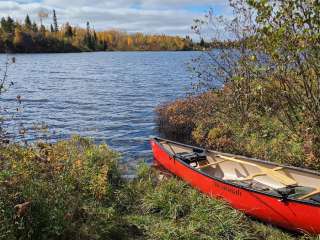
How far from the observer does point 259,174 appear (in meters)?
10.7

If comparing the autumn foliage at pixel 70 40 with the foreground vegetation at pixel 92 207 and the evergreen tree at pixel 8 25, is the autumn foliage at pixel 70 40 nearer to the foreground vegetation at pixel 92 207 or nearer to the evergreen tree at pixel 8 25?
the evergreen tree at pixel 8 25

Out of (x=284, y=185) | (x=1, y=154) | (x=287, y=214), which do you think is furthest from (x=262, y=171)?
(x=1, y=154)

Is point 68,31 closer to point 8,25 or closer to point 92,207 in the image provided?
point 8,25

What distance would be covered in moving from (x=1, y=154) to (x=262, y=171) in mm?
6398

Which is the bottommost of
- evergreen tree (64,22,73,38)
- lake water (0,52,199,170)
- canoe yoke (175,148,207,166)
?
lake water (0,52,199,170)

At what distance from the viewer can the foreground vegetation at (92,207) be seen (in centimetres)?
657

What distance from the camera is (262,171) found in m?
11.0

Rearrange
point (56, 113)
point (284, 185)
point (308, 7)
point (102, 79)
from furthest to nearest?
point (102, 79)
point (56, 113)
point (284, 185)
point (308, 7)

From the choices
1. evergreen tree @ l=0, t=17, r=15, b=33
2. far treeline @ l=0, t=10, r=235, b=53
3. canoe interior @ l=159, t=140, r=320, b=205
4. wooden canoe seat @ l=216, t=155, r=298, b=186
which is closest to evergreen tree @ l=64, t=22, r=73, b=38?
A: far treeline @ l=0, t=10, r=235, b=53

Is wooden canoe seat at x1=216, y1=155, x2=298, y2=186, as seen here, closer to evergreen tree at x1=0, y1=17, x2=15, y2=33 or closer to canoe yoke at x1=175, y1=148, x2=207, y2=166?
canoe yoke at x1=175, y1=148, x2=207, y2=166

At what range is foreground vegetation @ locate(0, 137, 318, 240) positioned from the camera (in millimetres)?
6570

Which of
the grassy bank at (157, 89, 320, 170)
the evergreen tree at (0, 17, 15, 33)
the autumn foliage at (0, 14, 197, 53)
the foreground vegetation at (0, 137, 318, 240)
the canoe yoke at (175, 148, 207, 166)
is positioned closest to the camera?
the foreground vegetation at (0, 137, 318, 240)

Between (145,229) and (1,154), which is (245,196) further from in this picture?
(1,154)

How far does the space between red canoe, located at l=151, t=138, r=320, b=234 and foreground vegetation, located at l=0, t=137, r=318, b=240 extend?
327mm
